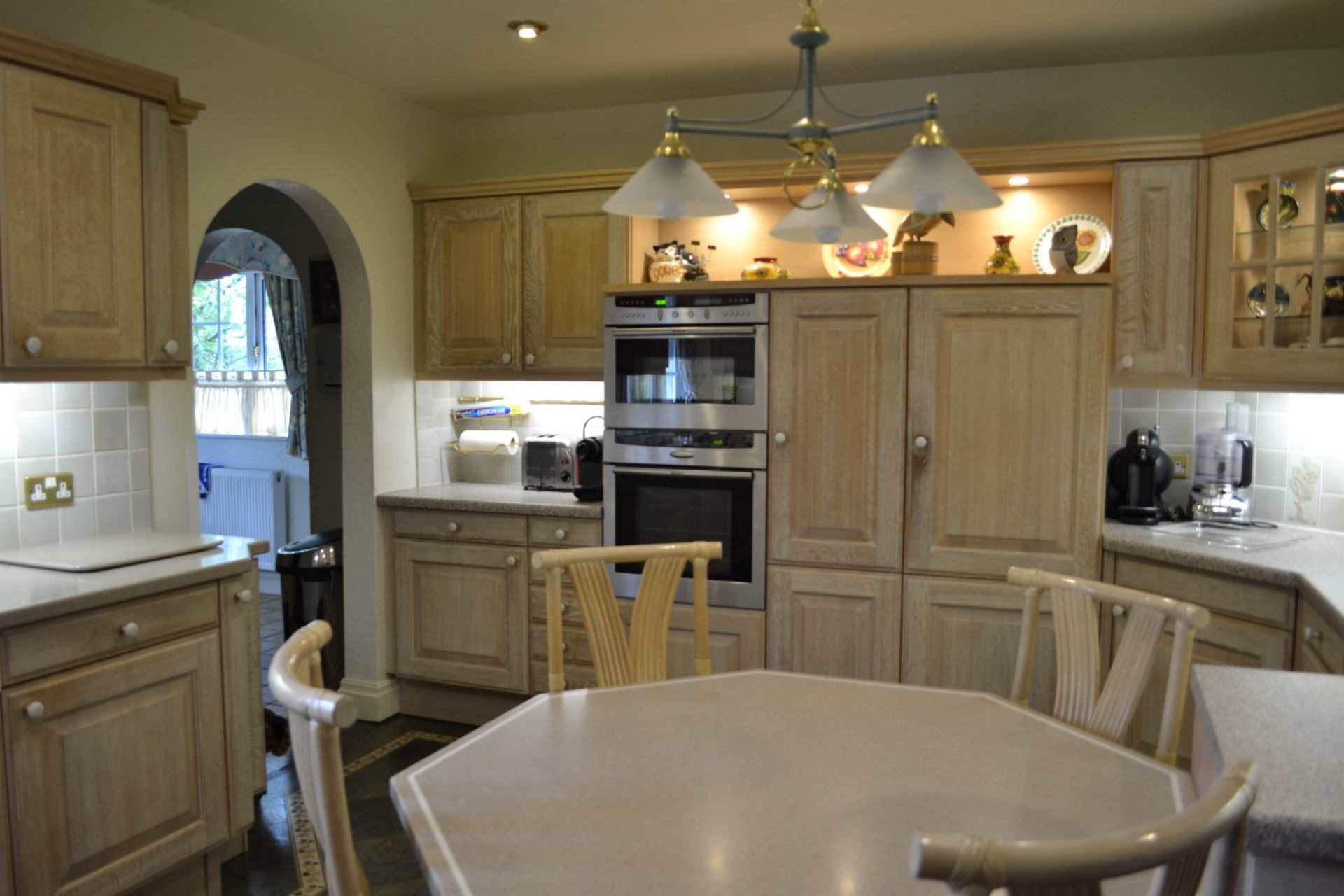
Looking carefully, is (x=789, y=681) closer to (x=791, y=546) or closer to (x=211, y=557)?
(x=791, y=546)

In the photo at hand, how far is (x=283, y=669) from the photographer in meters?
1.26

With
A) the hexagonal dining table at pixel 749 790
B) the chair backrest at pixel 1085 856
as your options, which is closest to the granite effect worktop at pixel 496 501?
the hexagonal dining table at pixel 749 790

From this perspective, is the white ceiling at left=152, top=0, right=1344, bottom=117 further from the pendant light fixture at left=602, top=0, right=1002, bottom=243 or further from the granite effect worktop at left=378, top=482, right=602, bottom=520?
the granite effect worktop at left=378, top=482, right=602, bottom=520

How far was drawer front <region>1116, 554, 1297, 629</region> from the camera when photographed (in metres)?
2.54

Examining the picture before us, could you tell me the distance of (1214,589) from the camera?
272 cm

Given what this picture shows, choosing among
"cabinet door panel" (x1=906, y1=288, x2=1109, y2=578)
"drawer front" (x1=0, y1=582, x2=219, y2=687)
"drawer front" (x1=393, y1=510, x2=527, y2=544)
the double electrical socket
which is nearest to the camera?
"drawer front" (x1=0, y1=582, x2=219, y2=687)

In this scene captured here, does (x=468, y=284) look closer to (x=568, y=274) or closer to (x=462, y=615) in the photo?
(x=568, y=274)

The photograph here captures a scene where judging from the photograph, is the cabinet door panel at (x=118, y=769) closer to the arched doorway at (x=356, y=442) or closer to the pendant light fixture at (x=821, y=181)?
the arched doorway at (x=356, y=442)

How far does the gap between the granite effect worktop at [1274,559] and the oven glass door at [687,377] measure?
122 cm

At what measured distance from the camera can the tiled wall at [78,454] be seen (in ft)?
8.64

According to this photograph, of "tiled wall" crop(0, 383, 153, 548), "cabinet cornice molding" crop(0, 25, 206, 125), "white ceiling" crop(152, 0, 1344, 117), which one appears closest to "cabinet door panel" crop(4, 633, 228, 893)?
"tiled wall" crop(0, 383, 153, 548)

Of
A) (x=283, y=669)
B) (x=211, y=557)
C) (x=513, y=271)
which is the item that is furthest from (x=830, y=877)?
(x=513, y=271)

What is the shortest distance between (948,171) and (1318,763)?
0.88 metres

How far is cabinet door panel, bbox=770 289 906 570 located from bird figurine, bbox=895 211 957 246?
0.78ft
